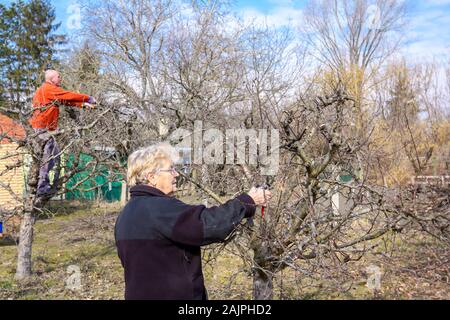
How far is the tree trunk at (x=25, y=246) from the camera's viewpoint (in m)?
6.46

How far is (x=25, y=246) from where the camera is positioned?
648 cm

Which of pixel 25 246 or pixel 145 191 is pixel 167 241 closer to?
pixel 145 191

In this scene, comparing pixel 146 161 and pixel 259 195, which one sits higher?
pixel 146 161

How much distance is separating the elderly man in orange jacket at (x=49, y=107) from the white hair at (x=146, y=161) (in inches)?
134

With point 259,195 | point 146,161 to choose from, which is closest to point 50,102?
point 146,161

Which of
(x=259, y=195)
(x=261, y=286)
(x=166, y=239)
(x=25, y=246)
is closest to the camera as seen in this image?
(x=166, y=239)

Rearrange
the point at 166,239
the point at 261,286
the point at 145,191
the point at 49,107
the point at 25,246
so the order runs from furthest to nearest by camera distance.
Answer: the point at 25,246 < the point at 49,107 < the point at 261,286 < the point at 145,191 < the point at 166,239

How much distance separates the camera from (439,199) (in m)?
3.01

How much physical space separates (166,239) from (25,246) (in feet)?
17.3

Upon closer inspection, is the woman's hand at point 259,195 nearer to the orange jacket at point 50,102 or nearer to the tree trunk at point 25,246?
the orange jacket at point 50,102

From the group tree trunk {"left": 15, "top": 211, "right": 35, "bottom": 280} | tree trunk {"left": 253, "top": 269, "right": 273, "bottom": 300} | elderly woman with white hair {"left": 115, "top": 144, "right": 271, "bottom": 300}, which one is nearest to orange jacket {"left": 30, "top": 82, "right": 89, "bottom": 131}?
tree trunk {"left": 15, "top": 211, "right": 35, "bottom": 280}

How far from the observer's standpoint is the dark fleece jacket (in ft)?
6.61

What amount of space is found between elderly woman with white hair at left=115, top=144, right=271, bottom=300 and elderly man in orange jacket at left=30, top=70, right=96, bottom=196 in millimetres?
3669

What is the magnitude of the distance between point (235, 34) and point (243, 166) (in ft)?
46.7
